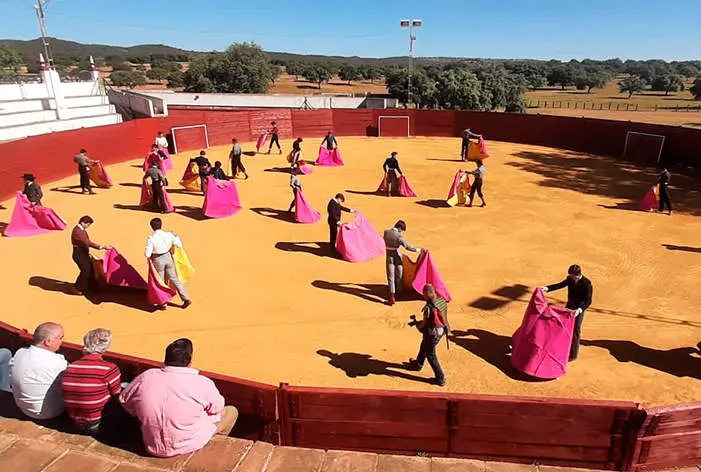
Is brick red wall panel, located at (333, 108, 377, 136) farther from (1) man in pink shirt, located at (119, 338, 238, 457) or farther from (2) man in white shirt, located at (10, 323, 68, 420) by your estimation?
(1) man in pink shirt, located at (119, 338, 238, 457)

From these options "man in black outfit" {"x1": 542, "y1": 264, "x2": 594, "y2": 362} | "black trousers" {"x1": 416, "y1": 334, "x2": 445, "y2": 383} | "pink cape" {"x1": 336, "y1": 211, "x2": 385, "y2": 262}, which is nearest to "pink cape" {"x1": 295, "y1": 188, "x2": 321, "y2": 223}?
"pink cape" {"x1": 336, "y1": 211, "x2": 385, "y2": 262}

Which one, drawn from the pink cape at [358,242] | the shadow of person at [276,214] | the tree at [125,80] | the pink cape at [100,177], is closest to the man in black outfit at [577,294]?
the pink cape at [358,242]

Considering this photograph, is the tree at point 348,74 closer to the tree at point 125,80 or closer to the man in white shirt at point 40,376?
the tree at point 125,80

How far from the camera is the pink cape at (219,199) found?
544 inches

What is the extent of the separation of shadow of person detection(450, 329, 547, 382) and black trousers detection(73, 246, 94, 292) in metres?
6.63

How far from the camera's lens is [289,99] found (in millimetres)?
46594

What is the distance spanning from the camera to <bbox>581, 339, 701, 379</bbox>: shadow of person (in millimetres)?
7227

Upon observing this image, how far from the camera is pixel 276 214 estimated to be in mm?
14461

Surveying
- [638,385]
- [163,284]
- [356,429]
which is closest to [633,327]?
[638,385]

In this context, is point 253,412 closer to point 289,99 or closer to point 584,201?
point 584,201

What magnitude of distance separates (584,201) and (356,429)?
13.9 metres

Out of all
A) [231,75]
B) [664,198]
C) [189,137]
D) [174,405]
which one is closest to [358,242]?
[174,405]

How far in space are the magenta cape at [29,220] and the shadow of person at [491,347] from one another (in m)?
10.7

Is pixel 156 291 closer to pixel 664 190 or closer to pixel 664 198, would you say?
pixel 664 190
